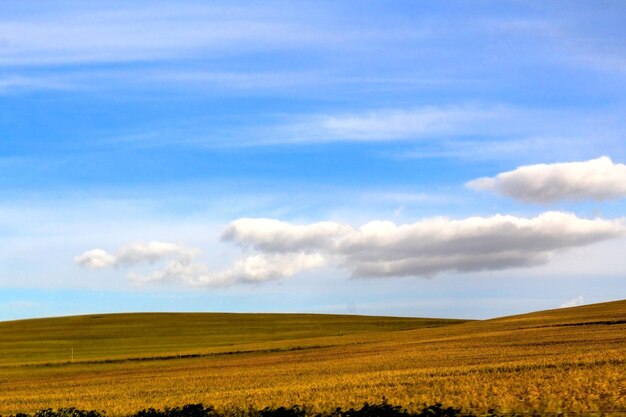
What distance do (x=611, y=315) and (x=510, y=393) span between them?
200 ft

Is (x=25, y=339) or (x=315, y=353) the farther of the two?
(x=25, y=339)

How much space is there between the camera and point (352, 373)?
46.0m

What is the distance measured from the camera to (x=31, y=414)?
35.5 m

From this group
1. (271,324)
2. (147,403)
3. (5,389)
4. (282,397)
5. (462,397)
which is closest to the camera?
(462,397)

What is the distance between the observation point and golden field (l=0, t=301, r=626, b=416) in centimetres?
3117

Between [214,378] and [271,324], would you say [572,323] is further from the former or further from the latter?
[271,324]

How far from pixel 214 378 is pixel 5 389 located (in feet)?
52.3

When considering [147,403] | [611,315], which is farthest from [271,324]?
[147,403]

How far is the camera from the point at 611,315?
281 feet

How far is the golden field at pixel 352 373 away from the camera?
31.2m

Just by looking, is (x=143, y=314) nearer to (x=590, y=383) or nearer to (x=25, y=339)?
(x=25, y=339)

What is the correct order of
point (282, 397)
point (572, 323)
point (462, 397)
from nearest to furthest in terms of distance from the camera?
point (462, 397) → point (282, 397) → point (572, 323)

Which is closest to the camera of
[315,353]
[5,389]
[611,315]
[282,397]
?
[282,397]

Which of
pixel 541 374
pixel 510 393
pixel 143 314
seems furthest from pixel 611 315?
pixel 143 314
